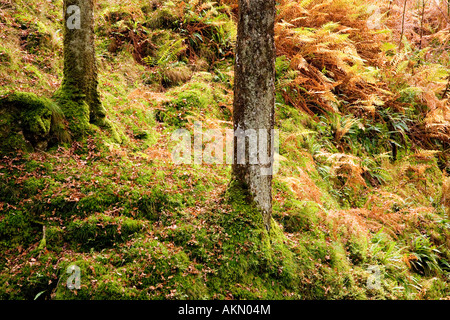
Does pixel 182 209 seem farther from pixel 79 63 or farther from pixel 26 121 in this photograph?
pixel 79 63

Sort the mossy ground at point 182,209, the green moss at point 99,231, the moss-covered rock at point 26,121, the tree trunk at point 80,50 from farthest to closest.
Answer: the tree trunk at point 80,50 → the moss-covered rock at point 26,121 → the green moss at point 99,231 → the mossy ground at point 182,209

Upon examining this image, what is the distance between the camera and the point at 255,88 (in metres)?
3.29

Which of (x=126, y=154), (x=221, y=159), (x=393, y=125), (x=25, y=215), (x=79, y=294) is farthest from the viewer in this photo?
(x=393, y=125)

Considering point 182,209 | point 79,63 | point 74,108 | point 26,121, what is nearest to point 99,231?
point 182,209

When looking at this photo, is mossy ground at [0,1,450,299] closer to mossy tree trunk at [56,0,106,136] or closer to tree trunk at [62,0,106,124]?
mossy tree trunk at [56,0,106,136]

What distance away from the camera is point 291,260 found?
3672 millimetres

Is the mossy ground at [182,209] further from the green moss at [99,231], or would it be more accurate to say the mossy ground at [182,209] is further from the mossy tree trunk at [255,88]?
the mossy tree trunk at [255,88]

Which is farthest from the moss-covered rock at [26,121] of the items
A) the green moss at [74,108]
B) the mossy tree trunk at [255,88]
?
the mossy tree trunk at [255,88]

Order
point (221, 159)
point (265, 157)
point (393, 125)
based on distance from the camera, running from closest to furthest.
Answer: point (265, 157) → point (221, 159) → point (393, 125)

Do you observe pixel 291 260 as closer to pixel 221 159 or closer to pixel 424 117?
pixel 221 159

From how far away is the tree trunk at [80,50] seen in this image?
12.3 feet

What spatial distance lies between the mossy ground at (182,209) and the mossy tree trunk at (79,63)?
158mm

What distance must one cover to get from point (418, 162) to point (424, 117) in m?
1.56
